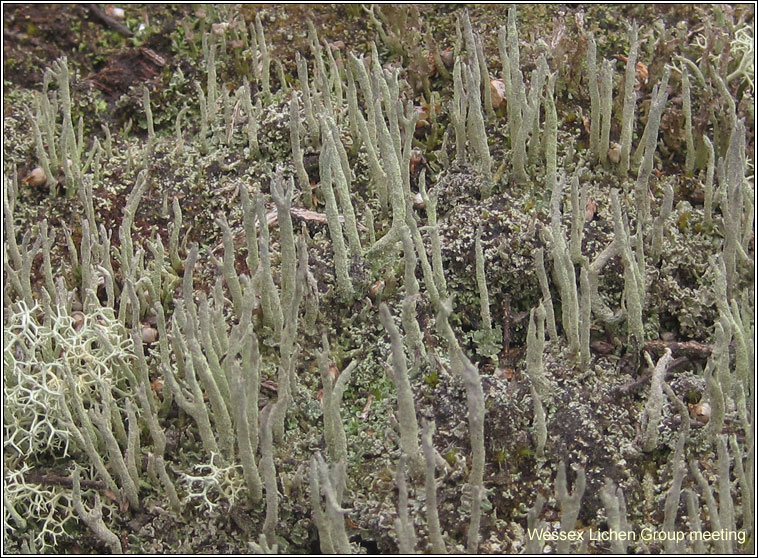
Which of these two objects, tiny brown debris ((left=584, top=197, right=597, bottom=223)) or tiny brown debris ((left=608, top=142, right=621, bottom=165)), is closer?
tiny brown debris ((left=584, top=197, right=597, bottom=223))

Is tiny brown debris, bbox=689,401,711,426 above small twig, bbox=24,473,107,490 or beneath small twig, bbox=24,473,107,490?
above

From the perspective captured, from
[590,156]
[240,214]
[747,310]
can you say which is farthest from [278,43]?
[747,310]

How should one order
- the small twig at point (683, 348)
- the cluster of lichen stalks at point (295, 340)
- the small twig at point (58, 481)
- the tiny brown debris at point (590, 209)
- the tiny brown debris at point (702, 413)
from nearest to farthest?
the cluster of lichen stalks at point (295, 340) → the small twig at point (58, 481) → the tiny brown debris at point (702, 413) → the small twig at point (683, 348) → the tiny brown debris at point (590, 209)

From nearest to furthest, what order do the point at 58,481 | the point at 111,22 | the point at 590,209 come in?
the point at 58,481 → the point at 590,209 → the point at 111,22

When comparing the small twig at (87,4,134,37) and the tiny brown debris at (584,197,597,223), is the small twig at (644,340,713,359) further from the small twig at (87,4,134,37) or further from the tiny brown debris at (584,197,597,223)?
the small twig at (87,4,134,37)

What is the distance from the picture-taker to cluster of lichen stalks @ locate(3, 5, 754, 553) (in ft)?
5.65

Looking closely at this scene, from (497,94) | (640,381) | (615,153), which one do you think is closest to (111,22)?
(497,94)

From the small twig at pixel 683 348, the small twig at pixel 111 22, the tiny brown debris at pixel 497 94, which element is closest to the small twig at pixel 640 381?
the small twig at pixel 683 348

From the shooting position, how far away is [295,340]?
2238 mm

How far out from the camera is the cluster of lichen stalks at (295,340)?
1722 mm

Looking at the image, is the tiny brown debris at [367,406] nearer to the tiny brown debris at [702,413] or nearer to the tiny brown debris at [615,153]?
the tiny brown debris at [702,413]

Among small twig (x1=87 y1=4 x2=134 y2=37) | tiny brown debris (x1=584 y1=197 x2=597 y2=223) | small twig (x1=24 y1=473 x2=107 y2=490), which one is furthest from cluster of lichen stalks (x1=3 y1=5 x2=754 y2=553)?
small twig (x1=87 y1=4 x2=134 y2=37)

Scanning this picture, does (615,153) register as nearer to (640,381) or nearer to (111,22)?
(640,381)

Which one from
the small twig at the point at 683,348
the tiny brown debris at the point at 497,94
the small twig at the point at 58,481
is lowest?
the small twig at the point at 58,481
